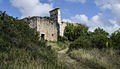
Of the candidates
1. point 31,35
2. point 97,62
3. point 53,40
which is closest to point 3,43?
point 31,35

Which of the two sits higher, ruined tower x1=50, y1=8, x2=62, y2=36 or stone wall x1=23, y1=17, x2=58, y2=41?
ruined tower x1=50, y1=8, x2=62, y2=36

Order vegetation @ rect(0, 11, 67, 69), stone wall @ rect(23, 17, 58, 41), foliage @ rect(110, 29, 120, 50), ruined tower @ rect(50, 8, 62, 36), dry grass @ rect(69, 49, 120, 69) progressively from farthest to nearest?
ruined tower @ rect(50, 8, 62, 36), stone wall @ rect(23, 17, 58, 41), foliage @ rect(110, 29, 120, 50), dry grass @ rect(69, 49, 120, 69), vegetation @ rect(0, 11, 67, 69)

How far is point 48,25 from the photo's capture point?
18188 mm

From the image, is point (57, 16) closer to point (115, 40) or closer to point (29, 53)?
point (115, 40)

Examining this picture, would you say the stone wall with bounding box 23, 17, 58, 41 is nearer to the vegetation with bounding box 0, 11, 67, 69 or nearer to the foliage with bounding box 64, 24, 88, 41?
the foliage with bounding box 64, 24, 88, 41

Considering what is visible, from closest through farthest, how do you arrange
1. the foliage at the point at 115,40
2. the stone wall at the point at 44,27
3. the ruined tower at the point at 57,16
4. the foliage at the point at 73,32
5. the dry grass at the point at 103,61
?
the dry grass at the point at 103,61, the foliage at the point at 115,40, the stone wall at the point at 44,27, the ruined tower at the point at 57,16, the foliage at the point at 73,32

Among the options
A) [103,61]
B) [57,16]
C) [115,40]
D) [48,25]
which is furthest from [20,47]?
[57,16]

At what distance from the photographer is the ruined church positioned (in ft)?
55.7

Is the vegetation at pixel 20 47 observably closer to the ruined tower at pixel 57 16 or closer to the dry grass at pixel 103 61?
the dry grass at pixel 103 61

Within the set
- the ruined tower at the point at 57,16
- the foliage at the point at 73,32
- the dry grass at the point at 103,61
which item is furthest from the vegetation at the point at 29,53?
the ruined tower at the point at 57,16

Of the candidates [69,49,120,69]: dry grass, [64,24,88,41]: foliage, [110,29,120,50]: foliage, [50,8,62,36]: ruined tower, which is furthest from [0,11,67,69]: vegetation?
[64,24,88,41]: foliage

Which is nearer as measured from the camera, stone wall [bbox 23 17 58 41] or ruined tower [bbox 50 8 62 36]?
stone wall [bbox 23 17 58 41]

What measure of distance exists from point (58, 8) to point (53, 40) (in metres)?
5.97

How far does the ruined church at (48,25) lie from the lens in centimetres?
1697
